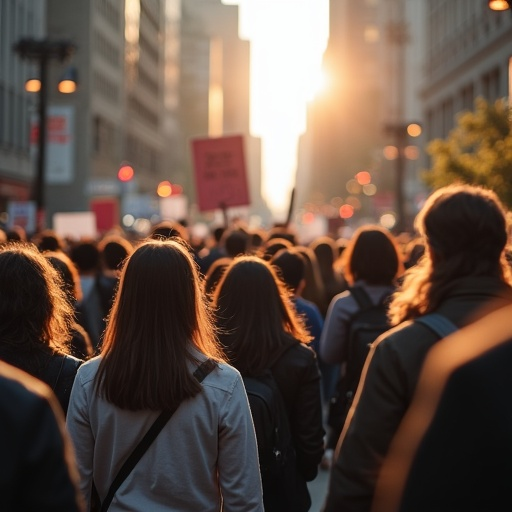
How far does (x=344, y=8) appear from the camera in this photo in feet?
570

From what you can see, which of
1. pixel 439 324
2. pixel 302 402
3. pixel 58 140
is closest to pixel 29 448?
pixel 439 324

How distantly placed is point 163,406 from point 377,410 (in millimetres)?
990

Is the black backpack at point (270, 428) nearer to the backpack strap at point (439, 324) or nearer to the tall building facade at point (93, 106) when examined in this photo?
the backpack strap at point (439, 324)

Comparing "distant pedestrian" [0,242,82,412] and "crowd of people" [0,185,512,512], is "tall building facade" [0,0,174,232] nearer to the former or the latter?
"crowd of people" [0,185,512,512]

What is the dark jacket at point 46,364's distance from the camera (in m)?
4.71

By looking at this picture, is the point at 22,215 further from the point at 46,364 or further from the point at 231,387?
the point at 231,387

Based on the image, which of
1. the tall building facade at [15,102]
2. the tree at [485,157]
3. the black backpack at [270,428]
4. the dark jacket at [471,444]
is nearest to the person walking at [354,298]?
the black backpack at [270,428]

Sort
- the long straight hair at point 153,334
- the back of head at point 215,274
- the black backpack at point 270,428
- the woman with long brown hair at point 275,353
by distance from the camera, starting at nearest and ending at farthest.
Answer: the long straight hair at point 153,334
the black backpack at point 270,428
the woman with long brown hair at point 275,353
the back of head at point 215,274

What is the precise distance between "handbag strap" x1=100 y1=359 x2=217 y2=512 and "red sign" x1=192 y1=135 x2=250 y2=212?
15.5 meters

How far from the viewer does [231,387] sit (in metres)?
4.23

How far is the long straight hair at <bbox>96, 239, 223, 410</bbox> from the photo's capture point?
4125 millimetres

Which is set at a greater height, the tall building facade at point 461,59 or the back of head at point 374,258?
the tall building facade at point 461,59

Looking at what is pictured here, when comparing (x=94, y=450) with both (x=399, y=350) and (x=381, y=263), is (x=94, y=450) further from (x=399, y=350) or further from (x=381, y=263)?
(x=381, y=263)

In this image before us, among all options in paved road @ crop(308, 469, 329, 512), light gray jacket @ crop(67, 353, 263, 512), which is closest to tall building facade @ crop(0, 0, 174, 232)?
paved road @ crop(308, 469, 329, 512)
